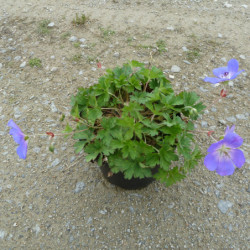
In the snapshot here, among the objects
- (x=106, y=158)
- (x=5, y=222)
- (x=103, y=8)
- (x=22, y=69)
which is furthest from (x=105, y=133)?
(x=103, y=8)

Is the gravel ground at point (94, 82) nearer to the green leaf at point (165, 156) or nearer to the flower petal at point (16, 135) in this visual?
the green leaf at point (165, 156)

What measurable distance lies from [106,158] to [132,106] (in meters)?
0.42

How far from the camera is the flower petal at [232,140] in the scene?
1.19m

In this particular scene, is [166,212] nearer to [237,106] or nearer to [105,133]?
[105,133]

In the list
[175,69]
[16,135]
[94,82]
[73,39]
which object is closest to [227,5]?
[175,69]

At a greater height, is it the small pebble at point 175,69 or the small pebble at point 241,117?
the small pebble at point 175,69

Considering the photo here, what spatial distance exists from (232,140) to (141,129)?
46 cm

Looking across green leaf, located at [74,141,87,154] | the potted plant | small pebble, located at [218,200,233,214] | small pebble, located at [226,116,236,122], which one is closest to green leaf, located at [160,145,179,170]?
the potted plant

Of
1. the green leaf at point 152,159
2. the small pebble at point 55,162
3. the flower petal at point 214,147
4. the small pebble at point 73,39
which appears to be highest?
the flower petal at point 214,147

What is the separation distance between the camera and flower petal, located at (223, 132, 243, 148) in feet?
3.91

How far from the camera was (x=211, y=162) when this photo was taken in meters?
1.25

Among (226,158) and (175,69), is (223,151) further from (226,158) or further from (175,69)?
(175,69)

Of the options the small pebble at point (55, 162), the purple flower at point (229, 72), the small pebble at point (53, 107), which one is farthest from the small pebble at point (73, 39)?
the purple flower at point (229, 72)

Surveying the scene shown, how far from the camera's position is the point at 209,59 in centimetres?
298
